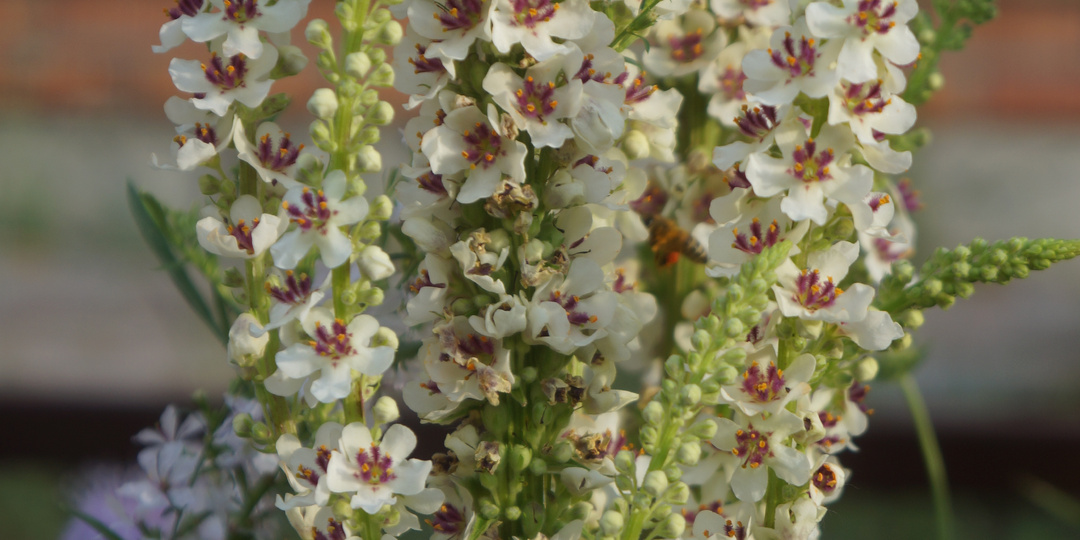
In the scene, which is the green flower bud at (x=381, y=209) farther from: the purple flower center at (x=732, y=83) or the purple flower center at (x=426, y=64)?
the purple flower center at (x=732, y=83)

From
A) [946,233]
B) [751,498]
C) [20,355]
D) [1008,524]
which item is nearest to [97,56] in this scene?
[20,355]

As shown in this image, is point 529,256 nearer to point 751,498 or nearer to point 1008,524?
point 751,498

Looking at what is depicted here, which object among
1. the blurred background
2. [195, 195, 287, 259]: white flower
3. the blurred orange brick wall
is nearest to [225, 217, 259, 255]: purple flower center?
[195, 195, 287, 259]: white flower

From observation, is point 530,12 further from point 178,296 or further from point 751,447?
point 178,296

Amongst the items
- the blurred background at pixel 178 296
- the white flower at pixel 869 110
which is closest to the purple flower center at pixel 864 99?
the white flower at pixel 869 110

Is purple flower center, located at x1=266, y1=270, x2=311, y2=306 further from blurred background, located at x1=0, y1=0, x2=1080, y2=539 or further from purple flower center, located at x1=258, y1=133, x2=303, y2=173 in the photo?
blurred background, located at x1=0, y1=0, x2=1080, y2=539
